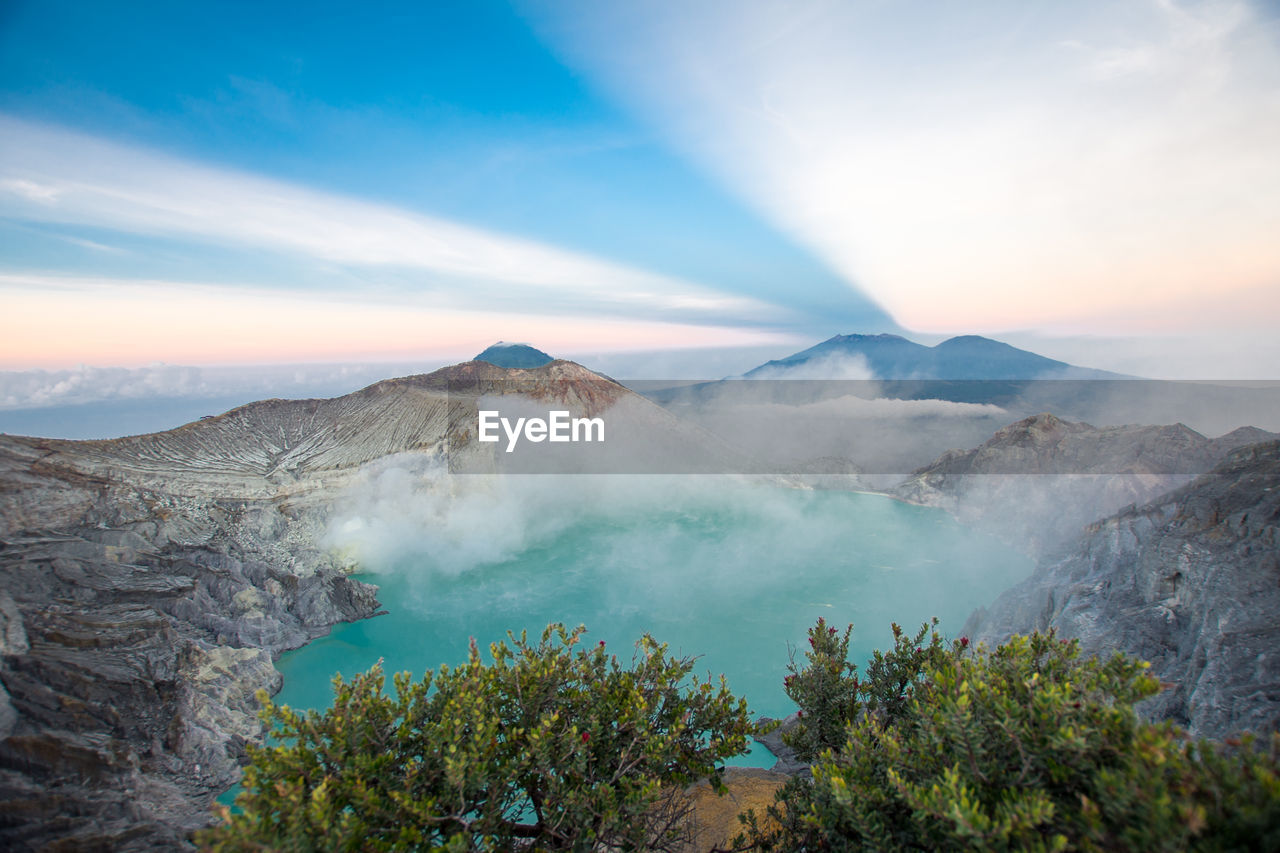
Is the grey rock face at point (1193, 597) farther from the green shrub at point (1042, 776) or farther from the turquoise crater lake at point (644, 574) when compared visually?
the green shrub at point (1042, 776)

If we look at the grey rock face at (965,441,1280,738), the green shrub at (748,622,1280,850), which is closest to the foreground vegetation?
the green shrub at (748,622,1280,850)

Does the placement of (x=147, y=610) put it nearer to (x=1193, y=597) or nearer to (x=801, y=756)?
(x=801, y=756)

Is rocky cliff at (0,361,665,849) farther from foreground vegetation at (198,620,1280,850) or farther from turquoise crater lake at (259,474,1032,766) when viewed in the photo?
foreground vegetation at (198,620,1280,850)

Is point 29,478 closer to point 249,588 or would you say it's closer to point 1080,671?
point 249,588

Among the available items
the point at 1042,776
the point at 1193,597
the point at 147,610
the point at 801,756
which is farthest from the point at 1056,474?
the point at 147,610

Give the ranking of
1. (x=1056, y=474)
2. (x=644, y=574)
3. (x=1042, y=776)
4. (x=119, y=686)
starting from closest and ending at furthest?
1. (x=1042, y=776)
2. (x=119, y=686)
3. (x=644, y=574)
4. (x=1056, y=474)

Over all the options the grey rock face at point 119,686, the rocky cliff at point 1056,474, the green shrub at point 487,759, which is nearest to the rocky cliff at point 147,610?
the grey rock face at point 119,686

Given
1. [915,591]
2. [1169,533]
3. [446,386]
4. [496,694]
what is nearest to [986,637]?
[1169,533]
